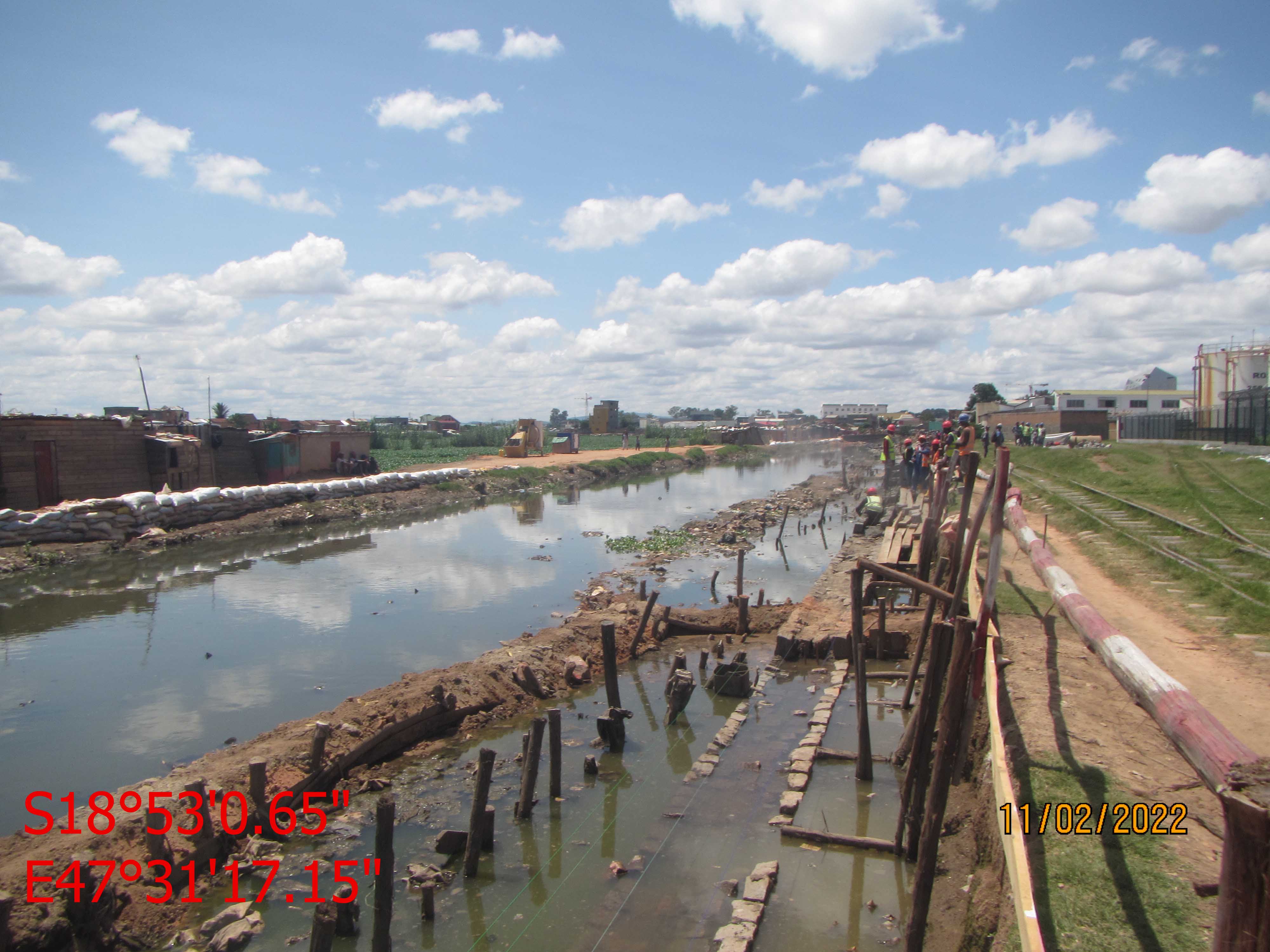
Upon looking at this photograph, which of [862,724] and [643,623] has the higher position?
[862,724]

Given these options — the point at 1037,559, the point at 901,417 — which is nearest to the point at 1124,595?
the point at 1037,559

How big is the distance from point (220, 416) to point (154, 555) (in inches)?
1316

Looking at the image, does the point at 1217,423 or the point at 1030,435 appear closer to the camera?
the point at 1217,423

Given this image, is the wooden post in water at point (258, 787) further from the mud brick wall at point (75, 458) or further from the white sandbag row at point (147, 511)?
the mud brick wall at point (75, 458)

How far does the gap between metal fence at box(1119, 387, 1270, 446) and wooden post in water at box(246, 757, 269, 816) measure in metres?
32.1

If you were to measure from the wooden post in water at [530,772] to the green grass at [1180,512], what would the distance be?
7664 millimetres

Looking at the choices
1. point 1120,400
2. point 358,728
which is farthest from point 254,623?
point 1120,400

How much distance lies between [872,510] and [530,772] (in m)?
20.6

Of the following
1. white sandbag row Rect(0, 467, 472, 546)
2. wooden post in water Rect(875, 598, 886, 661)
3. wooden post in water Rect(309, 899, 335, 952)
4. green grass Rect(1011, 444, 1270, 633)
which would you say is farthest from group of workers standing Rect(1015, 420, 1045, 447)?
wooden post in water Rect(309, 899, 335, 952)

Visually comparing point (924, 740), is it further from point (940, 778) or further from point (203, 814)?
point (203, 814)

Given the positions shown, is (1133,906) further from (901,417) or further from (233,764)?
(901,417)

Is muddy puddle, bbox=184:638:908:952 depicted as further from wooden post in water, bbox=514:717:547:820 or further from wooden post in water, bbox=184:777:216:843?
wooden post in water, bbox=184:777:216:843

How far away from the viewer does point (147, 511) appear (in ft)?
80.8
